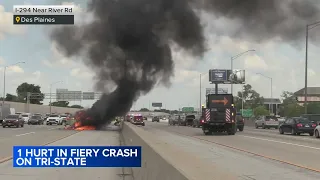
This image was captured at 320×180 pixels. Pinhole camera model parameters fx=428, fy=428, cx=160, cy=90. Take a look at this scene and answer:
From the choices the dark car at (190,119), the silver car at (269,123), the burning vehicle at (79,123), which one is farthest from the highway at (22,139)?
the dark car at (190,119)

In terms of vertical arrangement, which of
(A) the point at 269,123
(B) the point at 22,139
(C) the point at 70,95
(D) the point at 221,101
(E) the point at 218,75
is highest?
(E) the point at 218,75

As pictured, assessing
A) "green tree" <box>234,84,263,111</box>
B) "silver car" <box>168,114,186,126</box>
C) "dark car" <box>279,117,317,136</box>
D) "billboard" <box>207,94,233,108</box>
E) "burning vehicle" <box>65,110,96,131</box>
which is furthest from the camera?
"green tree" <box>234,84,263,111</box>

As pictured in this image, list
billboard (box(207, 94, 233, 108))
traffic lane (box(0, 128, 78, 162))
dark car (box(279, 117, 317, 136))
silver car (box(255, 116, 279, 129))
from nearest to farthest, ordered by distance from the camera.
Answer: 1. traffic lane (box(0, 128, 78, 162))
2. dark car (box(279, 117, 317, 136))
3. billboard (box(207, 94, 233, 108))
4. silver car (box(255, 116, 279, 129))

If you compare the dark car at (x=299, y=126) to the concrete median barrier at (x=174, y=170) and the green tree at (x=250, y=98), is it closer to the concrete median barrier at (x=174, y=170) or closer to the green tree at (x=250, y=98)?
the concrete median barrier at (x=174, y=170)

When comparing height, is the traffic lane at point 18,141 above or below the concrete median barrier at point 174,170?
below

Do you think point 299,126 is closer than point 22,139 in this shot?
No

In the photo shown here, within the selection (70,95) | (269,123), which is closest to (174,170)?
(269,123)

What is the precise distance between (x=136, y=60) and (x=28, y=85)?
108 m

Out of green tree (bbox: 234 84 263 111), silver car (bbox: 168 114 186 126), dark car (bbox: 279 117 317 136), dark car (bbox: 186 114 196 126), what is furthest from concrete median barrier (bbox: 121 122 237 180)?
green tree (bbox: 234 84 263 111)

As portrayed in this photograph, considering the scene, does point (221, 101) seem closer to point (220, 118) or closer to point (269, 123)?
point (220, 118)

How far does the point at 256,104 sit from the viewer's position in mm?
118125

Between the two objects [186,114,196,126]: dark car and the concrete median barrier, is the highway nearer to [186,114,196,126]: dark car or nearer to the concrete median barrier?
the concrete median barrier

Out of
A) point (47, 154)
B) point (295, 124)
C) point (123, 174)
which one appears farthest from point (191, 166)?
point (295, 124)

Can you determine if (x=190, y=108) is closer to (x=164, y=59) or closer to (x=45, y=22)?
(x=164, y=59)
